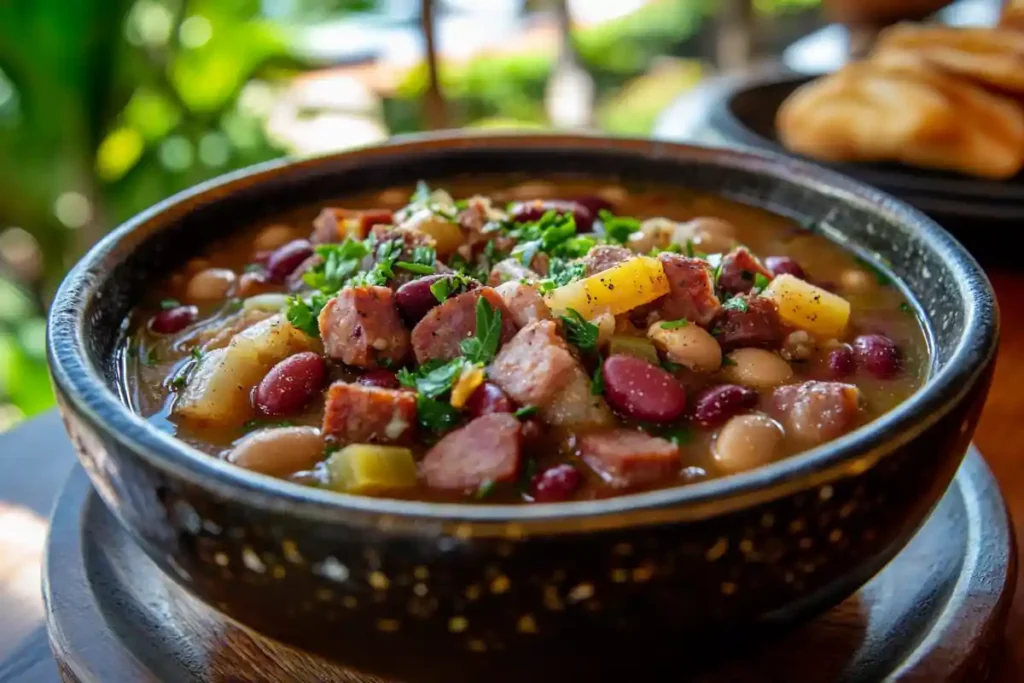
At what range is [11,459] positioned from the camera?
2121 mm

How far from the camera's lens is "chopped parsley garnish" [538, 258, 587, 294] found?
6.00ft

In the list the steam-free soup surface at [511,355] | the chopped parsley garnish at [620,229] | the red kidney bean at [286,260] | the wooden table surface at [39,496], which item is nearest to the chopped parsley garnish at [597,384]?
the steam-free soup surface at [511,355]

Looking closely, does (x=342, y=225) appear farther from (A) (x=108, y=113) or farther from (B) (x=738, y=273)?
(A) (x=108, y=113)

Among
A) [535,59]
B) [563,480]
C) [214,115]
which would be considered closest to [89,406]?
[563,480]

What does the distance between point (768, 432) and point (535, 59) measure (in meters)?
6.86

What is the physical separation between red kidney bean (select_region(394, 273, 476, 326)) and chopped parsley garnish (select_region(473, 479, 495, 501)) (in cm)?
41

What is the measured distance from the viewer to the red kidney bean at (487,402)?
1.53 meters

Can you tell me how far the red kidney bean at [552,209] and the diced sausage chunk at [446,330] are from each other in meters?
0.55

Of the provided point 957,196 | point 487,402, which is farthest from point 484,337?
point 957,196

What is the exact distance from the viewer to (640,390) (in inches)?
62.4

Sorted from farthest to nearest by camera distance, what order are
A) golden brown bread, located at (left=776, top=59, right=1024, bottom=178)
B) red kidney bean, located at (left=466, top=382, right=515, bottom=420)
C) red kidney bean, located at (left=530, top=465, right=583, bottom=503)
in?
golden brown bread, located at (left=776, top=59, right=1024, bottom=178) → red kidney bean, located at (left=466, top=382, right=515, bottom=420) → red kidney bean, located at (left=530, top=465, right=583, bottom=503)

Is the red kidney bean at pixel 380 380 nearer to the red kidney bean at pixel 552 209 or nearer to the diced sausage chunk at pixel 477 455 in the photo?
the diced sausage chunk at pixel 477 455

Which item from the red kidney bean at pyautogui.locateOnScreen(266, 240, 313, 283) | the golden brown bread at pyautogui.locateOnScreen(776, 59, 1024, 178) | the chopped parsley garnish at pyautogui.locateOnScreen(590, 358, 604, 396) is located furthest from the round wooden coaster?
Answer: the golden brown bread at pyautogui.locateOnScreen(776, 59, 1024, 178)

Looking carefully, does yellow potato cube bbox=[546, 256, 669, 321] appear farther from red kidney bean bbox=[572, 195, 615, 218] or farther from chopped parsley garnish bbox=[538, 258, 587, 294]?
red kidney bean bbox=[572, 195, 615, 218]
